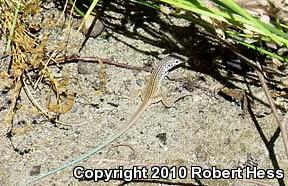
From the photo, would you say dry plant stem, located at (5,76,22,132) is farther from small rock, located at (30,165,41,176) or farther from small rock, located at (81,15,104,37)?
small rock, located at (81,15,104,37)

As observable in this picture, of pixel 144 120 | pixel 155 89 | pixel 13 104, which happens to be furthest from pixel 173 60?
pixel 13 104

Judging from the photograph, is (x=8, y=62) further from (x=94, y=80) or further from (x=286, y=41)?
(x=286, y=41)

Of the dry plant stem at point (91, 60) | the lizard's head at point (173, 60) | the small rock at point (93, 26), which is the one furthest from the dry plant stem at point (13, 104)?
the lizard's head at point (173, 60)

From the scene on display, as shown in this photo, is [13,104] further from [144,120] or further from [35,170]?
[144,120]

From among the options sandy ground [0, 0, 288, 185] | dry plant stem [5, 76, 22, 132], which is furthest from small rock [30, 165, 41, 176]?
dry plant stem [5, 76, 22, 132]

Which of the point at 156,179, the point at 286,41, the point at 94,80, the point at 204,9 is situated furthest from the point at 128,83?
the point at 286,41

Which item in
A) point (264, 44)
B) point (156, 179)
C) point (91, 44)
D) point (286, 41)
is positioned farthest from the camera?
point (91, 44)

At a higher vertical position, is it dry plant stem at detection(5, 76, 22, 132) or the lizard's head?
the lizard's head

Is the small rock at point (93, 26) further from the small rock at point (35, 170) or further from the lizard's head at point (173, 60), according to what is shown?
the small rock at point (35, 170)

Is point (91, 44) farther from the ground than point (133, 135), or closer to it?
farther from the ground

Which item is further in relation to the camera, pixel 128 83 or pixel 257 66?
pixel 128 83
